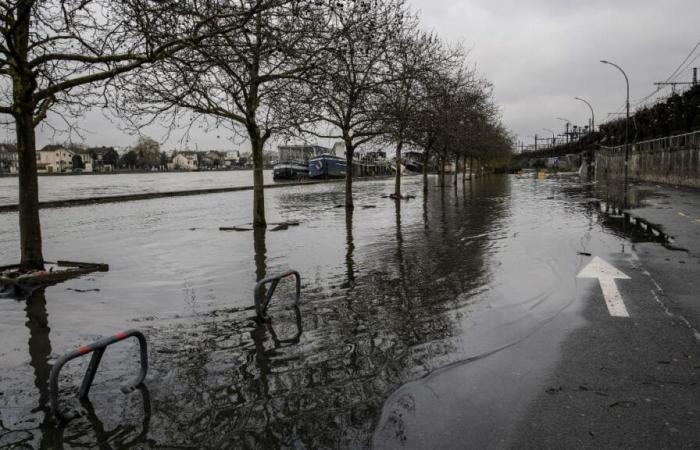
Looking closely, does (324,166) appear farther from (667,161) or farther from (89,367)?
(89,367)

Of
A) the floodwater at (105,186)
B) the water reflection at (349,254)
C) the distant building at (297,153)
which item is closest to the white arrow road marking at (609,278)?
the water reflection at (349,254)

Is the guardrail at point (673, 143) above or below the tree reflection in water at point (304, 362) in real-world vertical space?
above

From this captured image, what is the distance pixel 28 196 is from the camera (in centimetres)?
947

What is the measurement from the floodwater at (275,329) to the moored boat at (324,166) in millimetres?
52984

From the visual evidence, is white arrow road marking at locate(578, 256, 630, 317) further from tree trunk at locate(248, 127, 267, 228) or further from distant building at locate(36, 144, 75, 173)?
distant building at locate(36, 144, 75, 173)

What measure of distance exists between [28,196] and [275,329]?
5854 millimetres

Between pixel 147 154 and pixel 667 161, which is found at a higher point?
pixel 147 154

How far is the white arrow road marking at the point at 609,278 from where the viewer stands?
6937mm

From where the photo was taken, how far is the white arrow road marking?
6.94m

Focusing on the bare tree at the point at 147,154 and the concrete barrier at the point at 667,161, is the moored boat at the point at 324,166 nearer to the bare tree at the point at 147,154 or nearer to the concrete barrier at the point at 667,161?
the concrete barrier at the point at 667,161

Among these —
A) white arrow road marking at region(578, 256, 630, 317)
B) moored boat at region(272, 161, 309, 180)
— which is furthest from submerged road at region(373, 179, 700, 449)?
moored boat at region(272, 161, 309, 180)

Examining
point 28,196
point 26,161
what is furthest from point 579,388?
point 26,161

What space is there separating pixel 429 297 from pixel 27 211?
6.95m

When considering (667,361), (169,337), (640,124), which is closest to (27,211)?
(169,337)
